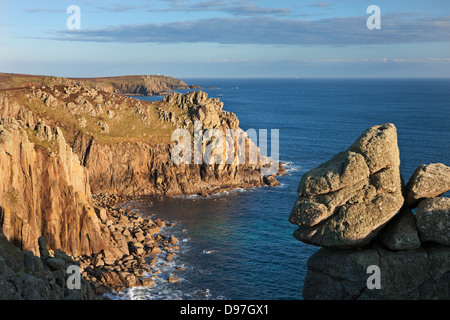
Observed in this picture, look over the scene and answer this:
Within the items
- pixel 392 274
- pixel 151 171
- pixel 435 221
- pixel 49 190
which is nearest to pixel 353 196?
pixel 435 221

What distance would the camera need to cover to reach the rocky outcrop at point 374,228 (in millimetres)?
31797

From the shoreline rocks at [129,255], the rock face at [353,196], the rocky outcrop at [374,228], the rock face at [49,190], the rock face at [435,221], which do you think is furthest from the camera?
the shoreline rocks at [129,255]

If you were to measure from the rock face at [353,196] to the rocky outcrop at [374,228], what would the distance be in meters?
0.08

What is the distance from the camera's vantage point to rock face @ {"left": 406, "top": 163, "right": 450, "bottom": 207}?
32.6m

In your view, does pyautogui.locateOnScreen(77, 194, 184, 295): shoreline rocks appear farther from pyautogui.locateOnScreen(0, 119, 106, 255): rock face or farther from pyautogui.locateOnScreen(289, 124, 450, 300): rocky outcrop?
pyautogui.locateOnScreen(289, 124, 450, 300): rocky outcrop

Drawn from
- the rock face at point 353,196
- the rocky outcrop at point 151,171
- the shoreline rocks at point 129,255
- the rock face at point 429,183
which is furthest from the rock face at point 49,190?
the rock face at point 429,183

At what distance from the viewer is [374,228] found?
107 feet

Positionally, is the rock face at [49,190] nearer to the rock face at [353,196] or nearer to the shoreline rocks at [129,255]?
the shoreline rocks at [129,255]

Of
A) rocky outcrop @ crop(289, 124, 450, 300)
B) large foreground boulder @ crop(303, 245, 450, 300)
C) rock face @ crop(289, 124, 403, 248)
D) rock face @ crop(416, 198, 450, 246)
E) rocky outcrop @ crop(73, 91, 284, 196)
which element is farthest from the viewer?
rocky outcrop @ crop(73, 91, 284, 196)

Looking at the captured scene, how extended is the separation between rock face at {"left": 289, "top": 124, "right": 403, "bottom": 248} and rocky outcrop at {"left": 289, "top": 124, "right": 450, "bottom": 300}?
8 cm

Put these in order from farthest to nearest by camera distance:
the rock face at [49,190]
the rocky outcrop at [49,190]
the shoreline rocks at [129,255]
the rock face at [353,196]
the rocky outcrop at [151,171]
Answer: the rocky outcrop at [151,171], the shoreline rocks at [129,255], the rocky outcrop at [49,190], the rock face at [49,190], the rock face at [353,196]

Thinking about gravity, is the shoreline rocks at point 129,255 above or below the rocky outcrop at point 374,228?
below

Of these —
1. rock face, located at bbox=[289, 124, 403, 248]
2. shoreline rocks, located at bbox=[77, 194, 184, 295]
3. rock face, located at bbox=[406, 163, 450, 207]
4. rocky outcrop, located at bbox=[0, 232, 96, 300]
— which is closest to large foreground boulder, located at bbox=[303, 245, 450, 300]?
rock face, located at bbox=[289, 124, 403, 248]

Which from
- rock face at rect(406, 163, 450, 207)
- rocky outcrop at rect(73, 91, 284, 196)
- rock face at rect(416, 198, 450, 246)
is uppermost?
rock face at rect(406, 163, 450, 207)
